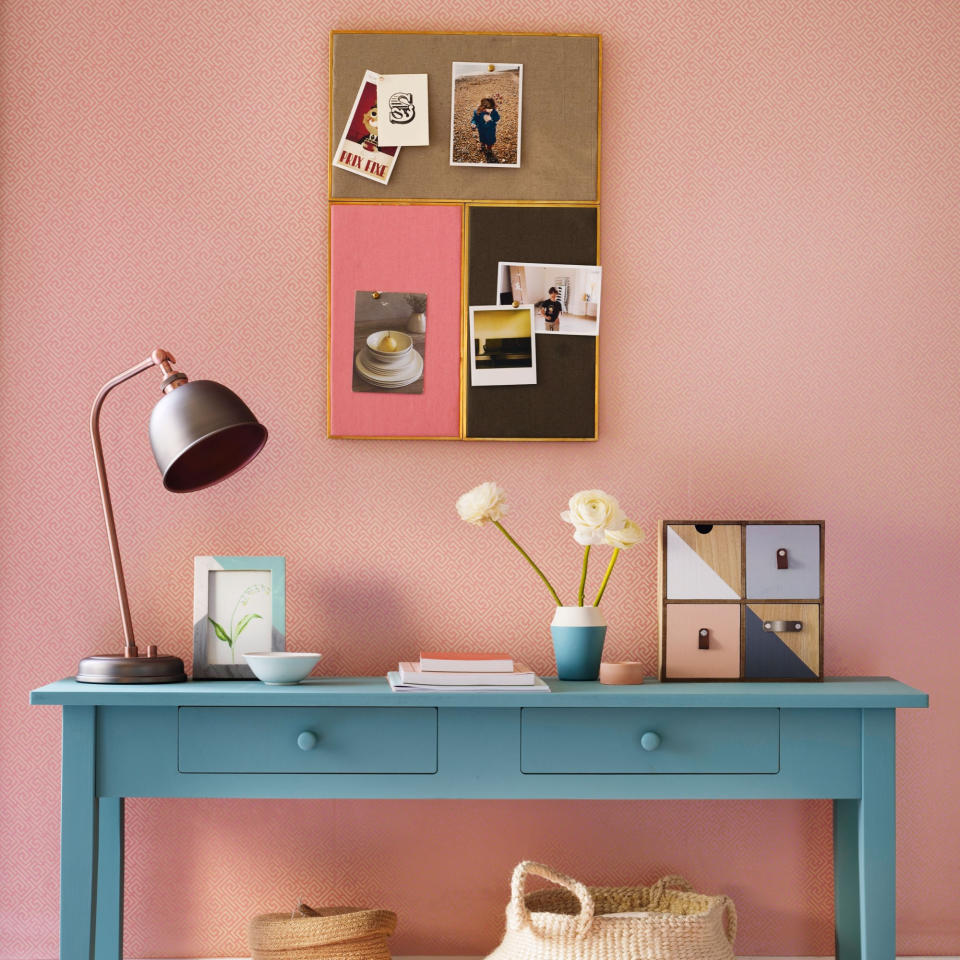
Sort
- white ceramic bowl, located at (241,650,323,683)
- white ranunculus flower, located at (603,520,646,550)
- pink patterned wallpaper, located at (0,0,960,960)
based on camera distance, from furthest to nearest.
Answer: pink patterned wallpaper, located at (0,0,960,960), white ranunculus flower, located at (603,520,646,550), white ceramic bowl, located at (241,650,323,683)

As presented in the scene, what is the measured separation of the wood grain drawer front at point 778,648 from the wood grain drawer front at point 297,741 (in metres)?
0.68

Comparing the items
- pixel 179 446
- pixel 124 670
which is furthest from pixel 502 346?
pixel 124 670

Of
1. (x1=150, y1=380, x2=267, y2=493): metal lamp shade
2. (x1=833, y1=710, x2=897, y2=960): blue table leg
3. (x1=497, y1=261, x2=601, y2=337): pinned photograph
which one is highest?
(x1=497, y1=261, x2=601, y2=337): pinned photograph

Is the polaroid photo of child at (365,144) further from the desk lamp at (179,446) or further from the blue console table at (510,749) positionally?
the blue console table at (510,749)

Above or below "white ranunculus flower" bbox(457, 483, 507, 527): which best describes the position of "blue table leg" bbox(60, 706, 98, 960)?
below

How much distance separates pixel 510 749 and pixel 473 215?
1.16 meters

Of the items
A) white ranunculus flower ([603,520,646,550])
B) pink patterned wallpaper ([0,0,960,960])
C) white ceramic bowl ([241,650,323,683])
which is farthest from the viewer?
pink patterned wallpaper ([0,0,960,960])

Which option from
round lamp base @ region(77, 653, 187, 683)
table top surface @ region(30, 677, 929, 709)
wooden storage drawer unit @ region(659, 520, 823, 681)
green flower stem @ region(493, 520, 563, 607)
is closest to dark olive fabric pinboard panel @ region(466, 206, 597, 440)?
green flower stem @ region(493, 520, 563, 607)

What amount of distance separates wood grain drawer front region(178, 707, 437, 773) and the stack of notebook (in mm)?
52

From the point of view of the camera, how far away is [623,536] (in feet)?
6.48

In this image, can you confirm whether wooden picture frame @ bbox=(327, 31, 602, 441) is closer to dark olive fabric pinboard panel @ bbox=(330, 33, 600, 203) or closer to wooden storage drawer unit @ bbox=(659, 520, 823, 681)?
dark olive fabric pinboard panel @ bbox=(330, 33, 600, 203)

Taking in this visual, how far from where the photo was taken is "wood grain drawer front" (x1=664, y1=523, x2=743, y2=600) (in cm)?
203

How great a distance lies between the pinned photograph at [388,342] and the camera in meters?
2.18

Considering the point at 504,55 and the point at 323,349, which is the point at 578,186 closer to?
the point at 504,55
